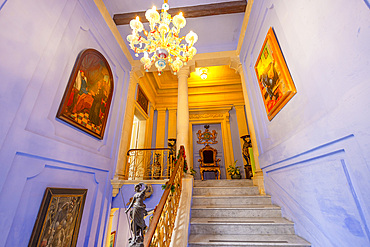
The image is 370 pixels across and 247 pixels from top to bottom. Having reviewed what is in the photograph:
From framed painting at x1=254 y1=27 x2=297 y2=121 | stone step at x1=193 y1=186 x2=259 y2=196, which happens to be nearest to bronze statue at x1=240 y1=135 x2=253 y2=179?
stone step at x1=193 y1=186 x2=259 y2=196

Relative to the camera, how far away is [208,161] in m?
7.79

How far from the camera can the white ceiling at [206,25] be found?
432 centimetres

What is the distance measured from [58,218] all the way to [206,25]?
586cm

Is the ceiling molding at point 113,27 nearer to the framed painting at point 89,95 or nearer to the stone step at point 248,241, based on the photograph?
the framed painting at point 89,95

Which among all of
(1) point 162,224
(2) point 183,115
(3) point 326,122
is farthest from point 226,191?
(3) point 326,122

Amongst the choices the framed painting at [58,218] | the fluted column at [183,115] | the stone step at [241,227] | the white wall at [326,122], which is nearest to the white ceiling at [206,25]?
the fluted column at [183,115]

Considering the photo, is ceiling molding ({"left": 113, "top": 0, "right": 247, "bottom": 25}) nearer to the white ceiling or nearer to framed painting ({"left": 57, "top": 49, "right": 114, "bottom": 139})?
the white ceiling

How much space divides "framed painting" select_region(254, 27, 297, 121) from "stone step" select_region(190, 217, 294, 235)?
6.46 feet

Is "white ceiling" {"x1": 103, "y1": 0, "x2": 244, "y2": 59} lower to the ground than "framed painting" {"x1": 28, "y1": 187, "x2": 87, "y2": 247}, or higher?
higher

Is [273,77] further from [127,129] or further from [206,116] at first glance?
[206,116]

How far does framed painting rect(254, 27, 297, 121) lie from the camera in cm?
262

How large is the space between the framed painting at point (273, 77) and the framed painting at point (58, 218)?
13.6ft

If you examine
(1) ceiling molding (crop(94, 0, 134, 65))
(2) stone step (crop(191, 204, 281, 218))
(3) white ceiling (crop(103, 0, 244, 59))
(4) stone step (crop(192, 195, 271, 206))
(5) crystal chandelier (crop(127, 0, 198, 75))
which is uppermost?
(3) white ceiling (crop(103, 0, 244, 59))

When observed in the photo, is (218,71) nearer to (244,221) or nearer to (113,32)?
(113,32)
